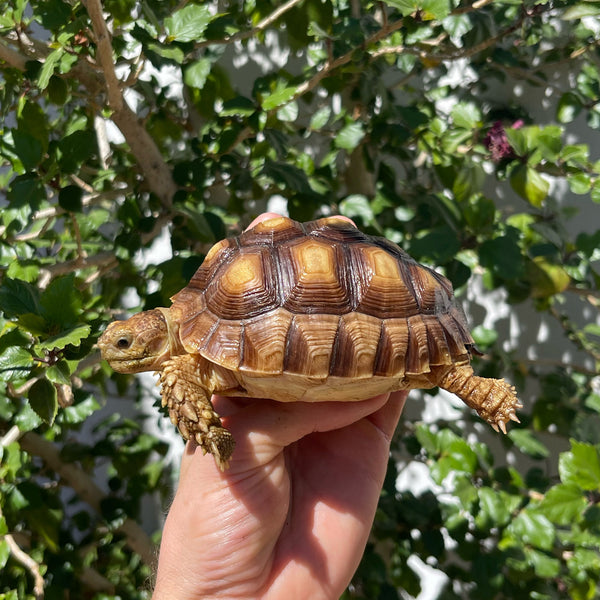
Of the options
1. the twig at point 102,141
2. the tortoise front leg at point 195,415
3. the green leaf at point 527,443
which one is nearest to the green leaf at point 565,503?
the green leaf at point 527,443

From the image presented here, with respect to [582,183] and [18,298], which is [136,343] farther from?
[582,183]

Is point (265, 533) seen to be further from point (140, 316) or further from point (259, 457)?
point (140, 316)

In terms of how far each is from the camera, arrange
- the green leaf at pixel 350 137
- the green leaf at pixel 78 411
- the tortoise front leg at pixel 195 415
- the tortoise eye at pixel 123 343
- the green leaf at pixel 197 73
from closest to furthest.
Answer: the tortoise front leg at pixel 195 415 → the tortoise eye at pixel 123 343 → the green leaf at pixel 197 73 → the green leaf at pixel 78 411 → the green leaf at pixel 350 137

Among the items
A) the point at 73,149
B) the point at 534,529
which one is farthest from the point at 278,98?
the point at 534,529

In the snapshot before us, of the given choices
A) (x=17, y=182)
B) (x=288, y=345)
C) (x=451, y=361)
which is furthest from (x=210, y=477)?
(x=17, y=182)

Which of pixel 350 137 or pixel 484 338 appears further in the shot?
pixel 484 338

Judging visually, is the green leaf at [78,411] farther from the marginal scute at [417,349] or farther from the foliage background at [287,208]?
the marginal scute at [417,349]

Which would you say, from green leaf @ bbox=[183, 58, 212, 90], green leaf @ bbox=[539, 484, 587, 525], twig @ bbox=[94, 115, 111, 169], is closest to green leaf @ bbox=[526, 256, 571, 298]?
green leaf @ bbox=[539, 484, 587, 525]
